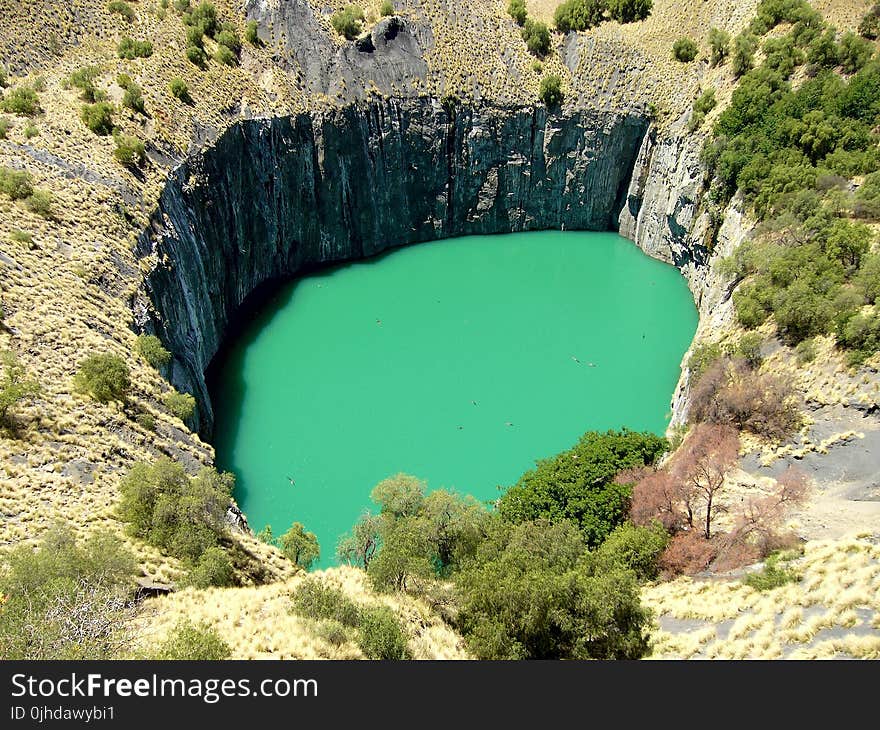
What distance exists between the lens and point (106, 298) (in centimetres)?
3148

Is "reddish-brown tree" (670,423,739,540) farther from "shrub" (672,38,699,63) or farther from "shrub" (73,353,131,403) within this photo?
"shrub" (672,38,699,63)

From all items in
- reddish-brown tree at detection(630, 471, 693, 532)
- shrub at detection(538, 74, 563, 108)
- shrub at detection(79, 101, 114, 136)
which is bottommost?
reddish-brown tree at detection(630, 471, 693, 532)

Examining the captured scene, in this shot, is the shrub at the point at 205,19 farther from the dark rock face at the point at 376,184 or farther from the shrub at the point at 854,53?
the shrub at the point at 854,53

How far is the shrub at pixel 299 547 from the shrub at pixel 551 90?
4296 centimetres

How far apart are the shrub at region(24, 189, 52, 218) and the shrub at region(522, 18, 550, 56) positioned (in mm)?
41365

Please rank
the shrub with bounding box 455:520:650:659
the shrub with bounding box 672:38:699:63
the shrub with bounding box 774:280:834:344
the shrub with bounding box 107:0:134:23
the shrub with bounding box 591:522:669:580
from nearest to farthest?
1. the shrub with bounding box 455:520:650:659
2. the shrub with bounding box 591:522:669:580
3. the shrub with bounding box 774:280:834:344
4. the shrub with bounding box 107:0:134:23
5. the shrub with bounding box 672:38:699:63

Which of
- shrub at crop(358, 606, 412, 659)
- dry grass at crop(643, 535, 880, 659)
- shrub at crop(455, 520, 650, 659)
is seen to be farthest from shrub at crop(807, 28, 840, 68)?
shrub at crop(358, 606, 412, 659)

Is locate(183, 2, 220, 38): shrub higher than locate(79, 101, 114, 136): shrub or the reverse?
higher

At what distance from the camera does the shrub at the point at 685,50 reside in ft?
183

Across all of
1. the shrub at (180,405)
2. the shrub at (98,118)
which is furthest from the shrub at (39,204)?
the shrub at (180,405)

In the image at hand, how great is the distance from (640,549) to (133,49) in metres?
44.6

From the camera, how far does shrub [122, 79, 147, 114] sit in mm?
41375

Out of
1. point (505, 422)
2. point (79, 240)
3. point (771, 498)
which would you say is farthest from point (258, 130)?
point (771, 498)

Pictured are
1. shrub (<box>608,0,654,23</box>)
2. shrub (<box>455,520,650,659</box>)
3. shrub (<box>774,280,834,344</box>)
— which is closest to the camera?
shrub (<box>455,520,650,659</box>)
